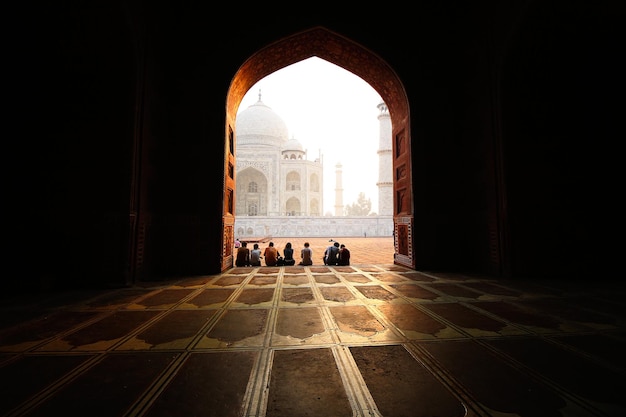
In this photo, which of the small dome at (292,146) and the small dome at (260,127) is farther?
the small dome at (292,146)

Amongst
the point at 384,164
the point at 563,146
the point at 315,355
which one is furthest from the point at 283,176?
the point at 315,355

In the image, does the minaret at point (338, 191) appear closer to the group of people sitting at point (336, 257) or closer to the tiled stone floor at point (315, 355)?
the group of people sitting at point (336, 257)

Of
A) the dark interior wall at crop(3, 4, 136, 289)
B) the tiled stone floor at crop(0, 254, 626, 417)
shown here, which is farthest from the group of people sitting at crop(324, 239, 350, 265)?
the dark interior wall at crop(3, 4, 136, 289)

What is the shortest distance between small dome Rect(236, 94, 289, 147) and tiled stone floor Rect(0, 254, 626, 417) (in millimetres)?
27282

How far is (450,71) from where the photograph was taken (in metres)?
4.75

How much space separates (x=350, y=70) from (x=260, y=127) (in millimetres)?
25142

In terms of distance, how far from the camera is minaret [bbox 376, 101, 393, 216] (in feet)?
73.5

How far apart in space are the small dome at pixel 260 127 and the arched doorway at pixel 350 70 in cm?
2381

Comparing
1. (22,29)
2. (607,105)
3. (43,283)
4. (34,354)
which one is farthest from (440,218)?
(22,29)

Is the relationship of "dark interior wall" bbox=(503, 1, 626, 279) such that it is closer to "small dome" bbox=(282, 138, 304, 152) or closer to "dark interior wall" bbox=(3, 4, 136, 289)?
"dark interior wall" bbox=(3, 4, 136, 289)

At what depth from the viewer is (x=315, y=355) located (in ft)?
5.09

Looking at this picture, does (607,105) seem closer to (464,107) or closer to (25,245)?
(464,107)

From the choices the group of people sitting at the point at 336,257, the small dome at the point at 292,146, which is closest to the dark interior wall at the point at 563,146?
the group of people sitting at the point at 336,257

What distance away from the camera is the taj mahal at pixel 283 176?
20109 millimetres
